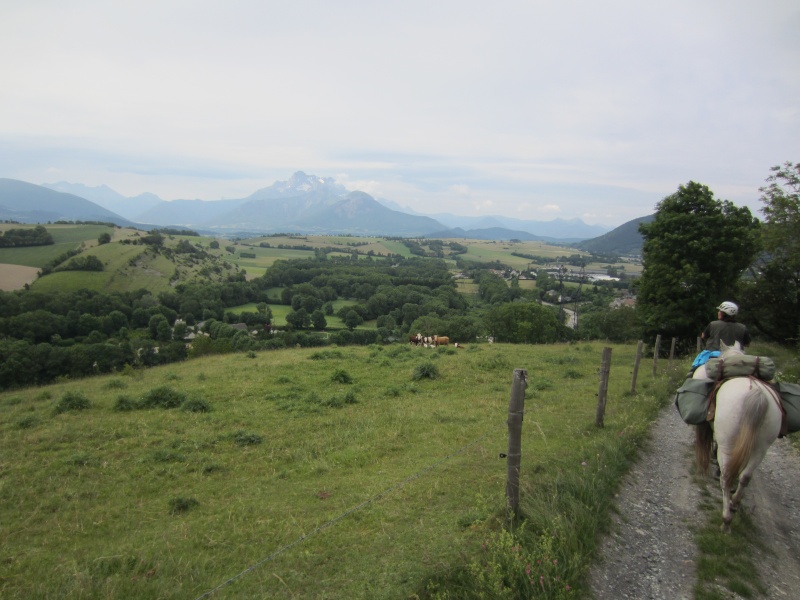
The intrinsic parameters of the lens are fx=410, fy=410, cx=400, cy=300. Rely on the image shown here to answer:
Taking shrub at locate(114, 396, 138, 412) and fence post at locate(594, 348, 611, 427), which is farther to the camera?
shrub at locate(114, 396, 138, 412)

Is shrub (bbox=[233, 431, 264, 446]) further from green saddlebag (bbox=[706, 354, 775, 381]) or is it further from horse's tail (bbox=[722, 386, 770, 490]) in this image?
green saddlebag (bbox=[706, 354, 775, 381])

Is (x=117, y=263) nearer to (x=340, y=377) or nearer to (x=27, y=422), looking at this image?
(x=27, y=422)

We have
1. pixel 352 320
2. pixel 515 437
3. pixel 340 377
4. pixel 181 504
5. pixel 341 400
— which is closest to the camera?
pixel 515 437

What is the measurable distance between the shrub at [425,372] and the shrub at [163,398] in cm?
833

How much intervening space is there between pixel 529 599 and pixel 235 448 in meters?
7.84

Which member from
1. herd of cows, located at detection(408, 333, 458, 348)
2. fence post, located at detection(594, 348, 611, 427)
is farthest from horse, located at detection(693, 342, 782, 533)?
herd of cows, located at detection(408, 333, 458, 348)

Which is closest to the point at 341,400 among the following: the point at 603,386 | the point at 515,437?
the point at 603,386

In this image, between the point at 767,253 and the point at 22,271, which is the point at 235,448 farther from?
the point at 22,271

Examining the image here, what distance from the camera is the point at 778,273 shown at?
25203 millimetres

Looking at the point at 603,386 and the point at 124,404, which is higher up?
the point at 603,386

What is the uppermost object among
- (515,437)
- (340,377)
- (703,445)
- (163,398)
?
(515,437)

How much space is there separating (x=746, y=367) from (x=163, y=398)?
14.7 metres

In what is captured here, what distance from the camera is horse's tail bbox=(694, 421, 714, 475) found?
704 cm

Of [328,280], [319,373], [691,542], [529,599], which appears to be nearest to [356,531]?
[529,599]
